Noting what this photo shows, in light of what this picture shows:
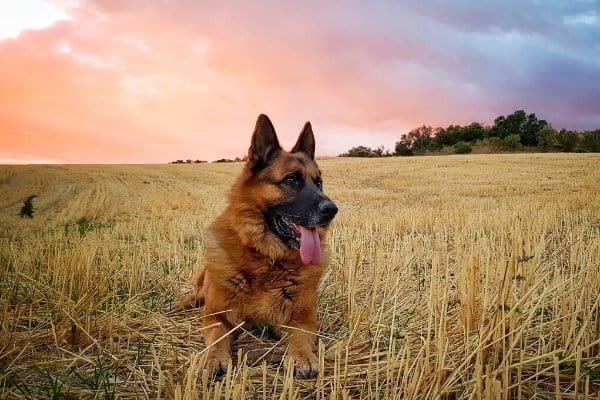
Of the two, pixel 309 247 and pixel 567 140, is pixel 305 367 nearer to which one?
pixel 309 247

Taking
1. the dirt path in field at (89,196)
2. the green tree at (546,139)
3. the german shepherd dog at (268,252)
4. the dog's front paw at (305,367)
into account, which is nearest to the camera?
the dog's front paw at (305,367)

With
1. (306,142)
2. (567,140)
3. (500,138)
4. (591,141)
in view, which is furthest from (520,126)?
(306,142)

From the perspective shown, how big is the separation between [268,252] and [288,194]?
56cm

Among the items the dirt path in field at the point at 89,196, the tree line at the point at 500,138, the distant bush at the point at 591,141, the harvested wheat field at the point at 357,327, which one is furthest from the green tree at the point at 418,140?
the harvested wheat field at the point at 357,327

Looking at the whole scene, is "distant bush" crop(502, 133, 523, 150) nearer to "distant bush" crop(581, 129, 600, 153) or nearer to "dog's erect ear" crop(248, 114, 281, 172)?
"distant bush" crop(581, 129, 600, 153)

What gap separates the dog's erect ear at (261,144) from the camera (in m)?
4.24

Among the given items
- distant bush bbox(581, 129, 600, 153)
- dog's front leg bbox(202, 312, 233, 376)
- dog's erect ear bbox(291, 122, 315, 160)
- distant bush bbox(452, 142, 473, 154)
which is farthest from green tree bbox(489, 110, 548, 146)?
dog's front leg bbox(202, 312, 233, 376)

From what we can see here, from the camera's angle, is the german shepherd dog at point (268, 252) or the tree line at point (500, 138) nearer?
the german shepherd dog at point (268, 252)

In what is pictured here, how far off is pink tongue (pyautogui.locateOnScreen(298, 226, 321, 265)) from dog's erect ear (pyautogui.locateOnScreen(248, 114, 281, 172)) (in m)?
0.78

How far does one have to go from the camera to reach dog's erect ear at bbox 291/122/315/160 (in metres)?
4.81

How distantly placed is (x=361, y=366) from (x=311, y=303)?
727mm

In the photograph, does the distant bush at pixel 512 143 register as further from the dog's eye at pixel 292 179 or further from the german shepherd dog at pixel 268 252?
the dog's eye at pixel 292 179

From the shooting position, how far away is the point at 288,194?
4039 mm

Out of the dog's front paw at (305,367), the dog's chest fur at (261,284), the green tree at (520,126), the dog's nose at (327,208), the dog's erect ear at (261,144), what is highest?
the green tree at (520,126)
